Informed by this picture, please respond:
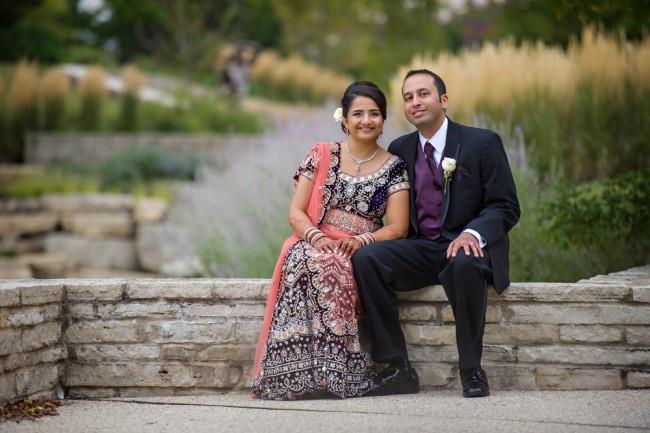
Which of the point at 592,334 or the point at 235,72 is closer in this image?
the point at 592,334

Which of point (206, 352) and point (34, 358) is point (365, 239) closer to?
point (206, 352)

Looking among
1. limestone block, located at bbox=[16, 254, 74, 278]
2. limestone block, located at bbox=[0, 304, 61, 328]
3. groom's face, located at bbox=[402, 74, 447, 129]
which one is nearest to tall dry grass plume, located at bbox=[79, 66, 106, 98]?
limestone block, located at bbox=[16, 254, 74, 278]

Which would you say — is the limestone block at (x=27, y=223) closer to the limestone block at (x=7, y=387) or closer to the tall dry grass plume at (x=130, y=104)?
the tall dry grass plume at (x=130, y=104)

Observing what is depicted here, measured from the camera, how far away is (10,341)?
3.85 meters

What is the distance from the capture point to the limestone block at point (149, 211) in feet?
34.8

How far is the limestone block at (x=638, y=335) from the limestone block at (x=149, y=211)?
739cm

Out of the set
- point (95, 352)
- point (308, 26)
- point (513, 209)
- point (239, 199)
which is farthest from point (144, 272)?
point (308, 26)

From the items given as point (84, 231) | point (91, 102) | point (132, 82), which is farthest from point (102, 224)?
point (132, 82)

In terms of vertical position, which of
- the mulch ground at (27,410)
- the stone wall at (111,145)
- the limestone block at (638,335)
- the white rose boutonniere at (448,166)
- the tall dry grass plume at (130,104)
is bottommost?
the mulch ground at (27,410)

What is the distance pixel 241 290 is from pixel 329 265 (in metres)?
0.49

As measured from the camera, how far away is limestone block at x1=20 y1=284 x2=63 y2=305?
394cm

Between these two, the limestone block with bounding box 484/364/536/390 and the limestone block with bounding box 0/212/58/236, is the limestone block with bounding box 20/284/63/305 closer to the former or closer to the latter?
the limestone block with bounding box 484/364/536/390

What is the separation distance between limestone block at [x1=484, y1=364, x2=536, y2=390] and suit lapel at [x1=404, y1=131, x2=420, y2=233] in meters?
0.74

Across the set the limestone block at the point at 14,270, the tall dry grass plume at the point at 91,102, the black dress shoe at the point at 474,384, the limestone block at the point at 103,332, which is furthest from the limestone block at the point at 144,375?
the tall dry grass plume at the point at 91,102
